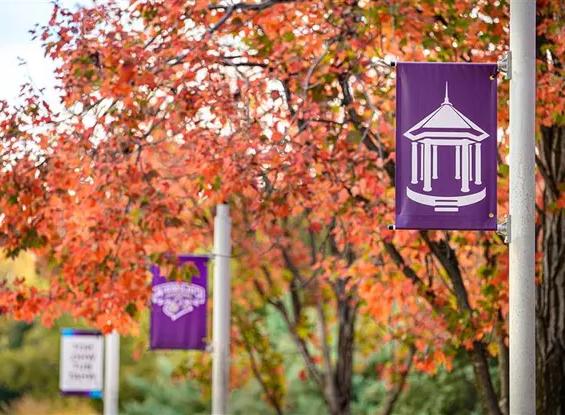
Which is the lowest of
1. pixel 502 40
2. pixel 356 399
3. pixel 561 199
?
pixel 356 399

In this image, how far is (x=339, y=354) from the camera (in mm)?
25344

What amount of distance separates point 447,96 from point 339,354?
15.3 metres

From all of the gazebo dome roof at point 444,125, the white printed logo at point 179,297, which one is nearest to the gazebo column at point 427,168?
the gazebo dome roof at point 444,125

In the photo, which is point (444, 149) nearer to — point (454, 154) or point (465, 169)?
point (454, 154)

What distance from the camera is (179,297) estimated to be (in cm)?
1902

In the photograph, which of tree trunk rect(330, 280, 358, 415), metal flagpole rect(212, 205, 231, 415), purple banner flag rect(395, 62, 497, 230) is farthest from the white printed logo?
purple banner flag rect(395, 62, 497, 230)

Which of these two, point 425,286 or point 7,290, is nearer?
point 7,290

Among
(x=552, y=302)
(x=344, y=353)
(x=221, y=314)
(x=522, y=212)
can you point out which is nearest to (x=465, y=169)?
(x=522, y=212)

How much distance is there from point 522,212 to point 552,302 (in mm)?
4968

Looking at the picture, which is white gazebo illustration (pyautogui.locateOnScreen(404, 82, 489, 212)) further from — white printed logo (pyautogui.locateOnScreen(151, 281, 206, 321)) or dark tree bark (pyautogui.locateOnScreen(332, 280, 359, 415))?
dark tree bark (pyautogui.locateOnScreen(332, 280, 359, 415))

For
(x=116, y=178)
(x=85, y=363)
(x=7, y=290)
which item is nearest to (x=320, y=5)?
(x=116, y=178)

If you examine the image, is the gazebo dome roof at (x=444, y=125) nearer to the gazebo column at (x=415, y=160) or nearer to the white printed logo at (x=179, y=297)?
the gazebo column at (x=415, y=160)

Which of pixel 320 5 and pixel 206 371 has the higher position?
pixel 320 5

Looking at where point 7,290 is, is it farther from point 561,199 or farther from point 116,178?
point 561,199
